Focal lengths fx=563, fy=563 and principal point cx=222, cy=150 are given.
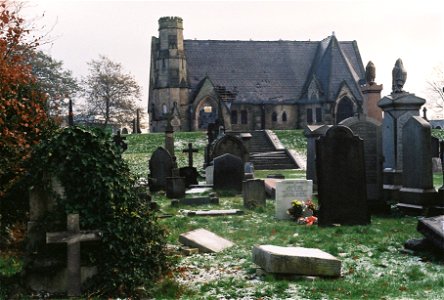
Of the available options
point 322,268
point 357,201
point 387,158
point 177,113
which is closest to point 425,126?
point 357,201

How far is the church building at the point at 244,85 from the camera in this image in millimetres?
51781

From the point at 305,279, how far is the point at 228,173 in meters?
11.0

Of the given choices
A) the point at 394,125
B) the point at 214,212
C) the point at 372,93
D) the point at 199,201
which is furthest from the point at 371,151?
the point at 372,93

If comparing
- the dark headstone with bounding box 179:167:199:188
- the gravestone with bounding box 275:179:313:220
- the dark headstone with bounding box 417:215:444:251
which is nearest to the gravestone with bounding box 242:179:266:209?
the gravestone with bounding box 275:179:313:220

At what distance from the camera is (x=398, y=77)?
18.3m

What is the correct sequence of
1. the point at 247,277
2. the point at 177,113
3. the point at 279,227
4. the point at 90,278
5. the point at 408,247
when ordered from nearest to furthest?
the point at 90,278, the point at 247,277, the point at 408,247, the point at 279,227, the point at 177,113

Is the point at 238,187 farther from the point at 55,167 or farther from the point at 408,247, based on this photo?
the point at 55,167

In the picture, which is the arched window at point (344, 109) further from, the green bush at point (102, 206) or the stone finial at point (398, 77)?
the green bush at point (102, 206)

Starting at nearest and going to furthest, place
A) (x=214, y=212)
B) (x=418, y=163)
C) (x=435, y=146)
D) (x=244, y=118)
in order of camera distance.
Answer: (x=418, y=163), (x=214, y=212), (x=435, y=146), (x=244, y=118)

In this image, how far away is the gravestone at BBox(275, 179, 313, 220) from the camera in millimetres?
12641

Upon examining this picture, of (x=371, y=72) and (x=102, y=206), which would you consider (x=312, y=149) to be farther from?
(x=102, y=206)

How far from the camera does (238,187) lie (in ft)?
59.3

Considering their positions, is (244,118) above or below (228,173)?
above

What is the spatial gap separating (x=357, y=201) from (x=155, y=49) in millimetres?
45416
